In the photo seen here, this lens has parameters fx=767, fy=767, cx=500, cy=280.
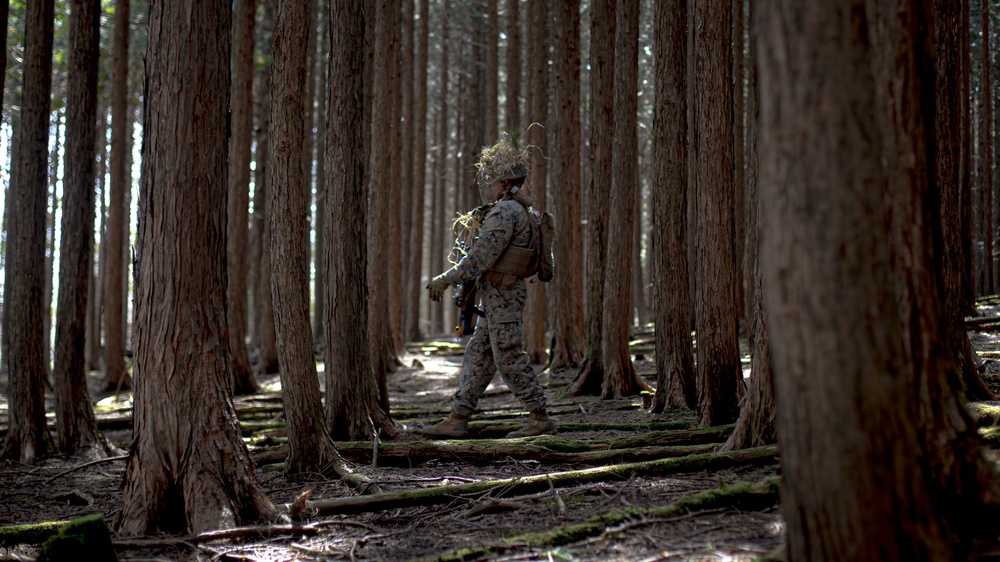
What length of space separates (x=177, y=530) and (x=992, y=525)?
3714 millimetres

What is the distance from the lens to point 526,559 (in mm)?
3211

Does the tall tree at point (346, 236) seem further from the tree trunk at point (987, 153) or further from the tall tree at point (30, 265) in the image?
the tree trunk at point (987, 153)

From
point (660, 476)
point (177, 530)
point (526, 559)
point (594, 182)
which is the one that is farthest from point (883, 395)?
point (594, 182)

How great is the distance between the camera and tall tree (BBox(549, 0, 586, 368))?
39.0 feet

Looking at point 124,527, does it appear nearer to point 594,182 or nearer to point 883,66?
point 883,66

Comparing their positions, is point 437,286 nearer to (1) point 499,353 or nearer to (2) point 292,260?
(1) point 499,353

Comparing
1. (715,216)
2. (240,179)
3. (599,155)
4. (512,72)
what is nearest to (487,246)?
(715,216)

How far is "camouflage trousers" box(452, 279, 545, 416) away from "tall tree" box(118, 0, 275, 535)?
2745 mm

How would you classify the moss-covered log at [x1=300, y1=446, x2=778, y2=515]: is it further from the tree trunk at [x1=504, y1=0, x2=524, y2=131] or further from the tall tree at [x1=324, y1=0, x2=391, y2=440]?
the tree trunk at [x1=504, y1=0, x2=524, y2=131]

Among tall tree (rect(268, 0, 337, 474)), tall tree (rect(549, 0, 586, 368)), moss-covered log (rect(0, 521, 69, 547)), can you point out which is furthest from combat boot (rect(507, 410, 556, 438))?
tall tree (rect(549, 0, 586, 368))

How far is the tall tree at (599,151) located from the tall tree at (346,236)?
4061mm

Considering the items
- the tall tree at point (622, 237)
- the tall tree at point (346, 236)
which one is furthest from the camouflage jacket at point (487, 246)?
the tall tree at point (622, 237)

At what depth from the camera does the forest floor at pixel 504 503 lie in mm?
3334

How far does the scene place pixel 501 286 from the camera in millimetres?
6605
